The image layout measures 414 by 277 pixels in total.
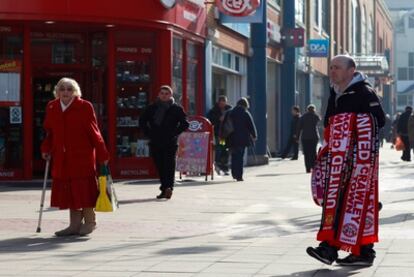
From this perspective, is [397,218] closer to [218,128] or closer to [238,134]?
[238,134]

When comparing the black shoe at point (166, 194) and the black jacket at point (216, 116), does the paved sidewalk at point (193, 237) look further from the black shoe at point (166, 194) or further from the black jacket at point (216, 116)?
the black jacket at point (216, 116)

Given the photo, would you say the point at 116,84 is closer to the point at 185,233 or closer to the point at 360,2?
the point at 185,233

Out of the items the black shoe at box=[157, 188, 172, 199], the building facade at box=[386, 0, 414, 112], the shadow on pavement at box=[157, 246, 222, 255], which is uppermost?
the building facade at box=[386, 0, 414, 112]

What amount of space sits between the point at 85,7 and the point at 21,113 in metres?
2.29

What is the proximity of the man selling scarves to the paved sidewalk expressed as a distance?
217 millimetres

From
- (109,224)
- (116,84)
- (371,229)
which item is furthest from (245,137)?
(371,229)

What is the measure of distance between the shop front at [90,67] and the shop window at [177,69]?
200mm

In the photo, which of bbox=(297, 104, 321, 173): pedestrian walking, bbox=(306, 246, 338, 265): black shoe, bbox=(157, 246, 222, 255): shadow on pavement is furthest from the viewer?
bbox=(297, 104, 321, 173): pedestrian walking

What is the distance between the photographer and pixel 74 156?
1131cm

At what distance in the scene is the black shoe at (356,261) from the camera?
892cm

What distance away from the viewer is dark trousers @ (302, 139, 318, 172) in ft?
82.4

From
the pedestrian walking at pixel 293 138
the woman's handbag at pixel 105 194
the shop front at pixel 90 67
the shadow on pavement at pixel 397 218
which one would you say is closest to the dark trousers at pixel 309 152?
the shop front at pixel 90 67

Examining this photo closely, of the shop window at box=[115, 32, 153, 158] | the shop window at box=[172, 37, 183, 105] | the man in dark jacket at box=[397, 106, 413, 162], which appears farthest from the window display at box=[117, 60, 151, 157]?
the man in dark jacket at box=[397, 106, 413, 162]

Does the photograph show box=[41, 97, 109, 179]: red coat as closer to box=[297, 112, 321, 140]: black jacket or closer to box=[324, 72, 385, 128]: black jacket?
box=[324, 72, 385, 128]: black jacket
